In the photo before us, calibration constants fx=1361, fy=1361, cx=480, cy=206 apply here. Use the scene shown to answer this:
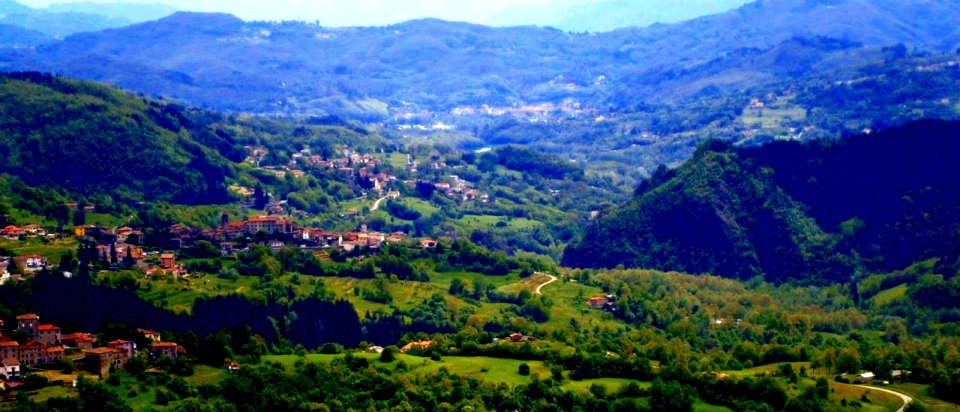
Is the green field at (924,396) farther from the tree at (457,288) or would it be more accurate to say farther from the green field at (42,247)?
the green field at (42,247)

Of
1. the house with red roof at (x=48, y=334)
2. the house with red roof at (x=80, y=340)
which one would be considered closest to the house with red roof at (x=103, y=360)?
the house with red roof at (x=80, y=340)

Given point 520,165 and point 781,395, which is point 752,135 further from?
point 781,395

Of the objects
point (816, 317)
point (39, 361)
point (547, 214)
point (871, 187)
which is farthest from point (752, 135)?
point (39, 361)

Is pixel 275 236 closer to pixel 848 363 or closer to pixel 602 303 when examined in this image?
pixel 602 303

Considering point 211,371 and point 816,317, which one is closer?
point 211,371

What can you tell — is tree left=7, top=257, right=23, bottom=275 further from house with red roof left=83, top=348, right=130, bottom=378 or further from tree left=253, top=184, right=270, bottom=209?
tree left=253, top=184, right=270, bottom=209

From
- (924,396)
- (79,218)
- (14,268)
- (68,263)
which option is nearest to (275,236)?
(79,218)
